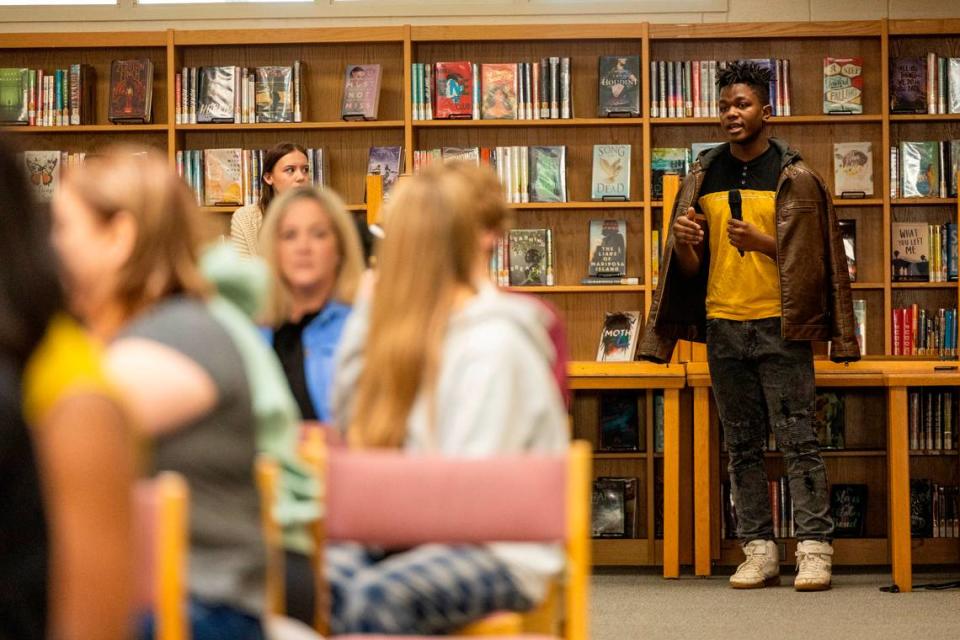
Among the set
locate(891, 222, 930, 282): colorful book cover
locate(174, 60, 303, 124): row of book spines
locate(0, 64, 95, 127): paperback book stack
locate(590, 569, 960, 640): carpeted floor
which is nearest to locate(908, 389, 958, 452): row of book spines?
locate(891, 222, 930, 282): colorful book cover

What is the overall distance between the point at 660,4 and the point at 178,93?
2297mm

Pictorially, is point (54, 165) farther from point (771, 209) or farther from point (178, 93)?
point (771, 209)

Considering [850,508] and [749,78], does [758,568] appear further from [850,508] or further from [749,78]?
[749,78]

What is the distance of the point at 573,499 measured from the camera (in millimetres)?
1795

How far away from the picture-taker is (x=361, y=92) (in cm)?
630

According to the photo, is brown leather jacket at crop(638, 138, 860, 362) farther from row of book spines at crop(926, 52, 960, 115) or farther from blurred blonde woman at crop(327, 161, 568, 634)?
blurred blonde woman at crop(327, 161, 568, 634)

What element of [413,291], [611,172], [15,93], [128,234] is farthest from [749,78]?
[128,234]

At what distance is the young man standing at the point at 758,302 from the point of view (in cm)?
480

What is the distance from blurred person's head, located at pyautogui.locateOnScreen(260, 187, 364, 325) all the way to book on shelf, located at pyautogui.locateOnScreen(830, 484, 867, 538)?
3.51m

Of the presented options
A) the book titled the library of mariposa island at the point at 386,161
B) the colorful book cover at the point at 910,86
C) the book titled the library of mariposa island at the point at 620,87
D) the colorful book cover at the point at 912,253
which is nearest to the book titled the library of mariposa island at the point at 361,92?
the book titled the library of mariposa island at the point at 386,161

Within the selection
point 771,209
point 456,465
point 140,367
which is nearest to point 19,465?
point 140,367

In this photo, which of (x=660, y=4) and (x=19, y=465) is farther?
(x=660, y=4)

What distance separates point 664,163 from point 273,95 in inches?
72.8

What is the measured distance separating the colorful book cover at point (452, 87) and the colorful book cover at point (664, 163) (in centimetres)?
88
